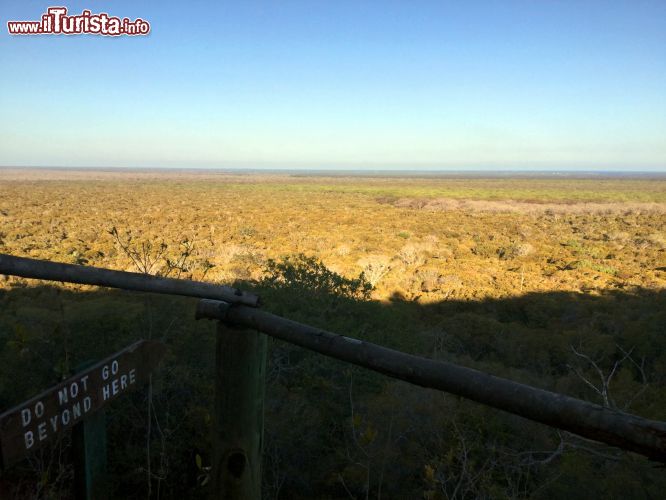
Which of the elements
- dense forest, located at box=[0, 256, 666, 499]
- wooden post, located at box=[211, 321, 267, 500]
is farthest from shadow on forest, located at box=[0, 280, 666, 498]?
wooden post, located at box=[211, 321, 267, 500]

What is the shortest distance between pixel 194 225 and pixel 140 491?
976 inches

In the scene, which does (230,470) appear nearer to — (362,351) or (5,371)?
(362,351)

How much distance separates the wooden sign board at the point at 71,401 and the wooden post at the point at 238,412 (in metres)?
0.47

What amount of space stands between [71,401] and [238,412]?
0.59 m

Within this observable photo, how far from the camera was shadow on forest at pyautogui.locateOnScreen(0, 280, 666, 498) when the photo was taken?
3.46 meters

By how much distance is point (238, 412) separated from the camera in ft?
A: 4.93

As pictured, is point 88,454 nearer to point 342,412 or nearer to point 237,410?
point 237,410

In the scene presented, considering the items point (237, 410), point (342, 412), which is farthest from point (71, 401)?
point (342, 412)

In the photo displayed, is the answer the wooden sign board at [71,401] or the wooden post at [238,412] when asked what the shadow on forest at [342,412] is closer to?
the wooden sign board at [71,401]

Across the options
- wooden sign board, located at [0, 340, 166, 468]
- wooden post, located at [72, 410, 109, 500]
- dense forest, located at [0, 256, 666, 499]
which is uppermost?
wooden sign board, located at [0, 340, 166, 468]

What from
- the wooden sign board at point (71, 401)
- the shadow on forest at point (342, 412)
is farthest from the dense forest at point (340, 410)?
the wooden sign board at point (71, 401)

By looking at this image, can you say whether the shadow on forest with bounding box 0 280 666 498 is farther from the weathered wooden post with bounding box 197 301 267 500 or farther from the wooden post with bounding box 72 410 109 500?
the weathered wooden post with bounding box 197 301 267 500

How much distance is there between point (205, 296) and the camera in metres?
1.51

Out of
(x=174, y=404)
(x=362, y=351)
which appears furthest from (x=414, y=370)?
(x=174, y=404)
